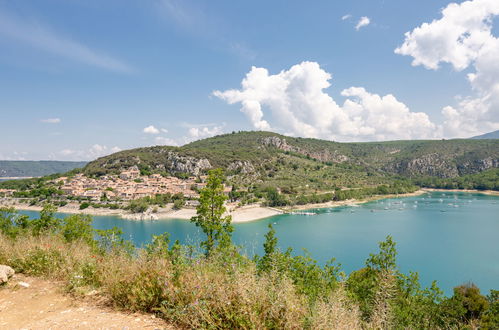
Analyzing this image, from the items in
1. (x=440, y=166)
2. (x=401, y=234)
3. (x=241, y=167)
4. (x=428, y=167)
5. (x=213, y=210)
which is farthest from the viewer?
(x=428, y=167)

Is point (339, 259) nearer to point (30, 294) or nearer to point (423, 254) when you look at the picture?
point (423, 254)

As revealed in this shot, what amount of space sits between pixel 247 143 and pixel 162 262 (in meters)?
137

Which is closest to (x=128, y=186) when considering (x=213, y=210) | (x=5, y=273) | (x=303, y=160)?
(x=213, y=210)

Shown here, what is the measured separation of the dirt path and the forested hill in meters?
84.5

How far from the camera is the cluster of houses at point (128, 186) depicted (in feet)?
234

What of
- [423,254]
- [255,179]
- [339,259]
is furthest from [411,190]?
[339,259]

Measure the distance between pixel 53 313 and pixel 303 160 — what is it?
4997 inches

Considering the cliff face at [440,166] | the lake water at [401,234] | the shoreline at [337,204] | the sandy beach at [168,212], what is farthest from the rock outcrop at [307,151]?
the sandy beach at [168,212]

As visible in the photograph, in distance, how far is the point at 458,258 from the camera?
1262 inches

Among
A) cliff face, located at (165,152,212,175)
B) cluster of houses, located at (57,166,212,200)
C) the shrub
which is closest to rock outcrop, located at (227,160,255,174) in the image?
cliff face, located at (165,152,212,175)

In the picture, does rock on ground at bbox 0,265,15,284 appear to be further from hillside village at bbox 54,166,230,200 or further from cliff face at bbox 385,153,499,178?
cliff face at bbox 385,153,499,178

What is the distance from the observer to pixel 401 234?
43656 millimetres

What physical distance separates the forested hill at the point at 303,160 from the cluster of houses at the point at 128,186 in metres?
5.97

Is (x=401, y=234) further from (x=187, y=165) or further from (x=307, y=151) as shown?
(x=307, y=151)
